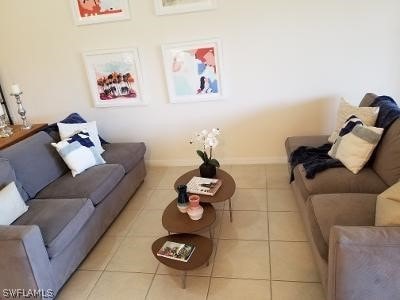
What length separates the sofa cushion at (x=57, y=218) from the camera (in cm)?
192

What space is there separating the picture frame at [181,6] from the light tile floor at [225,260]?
72.3 inches

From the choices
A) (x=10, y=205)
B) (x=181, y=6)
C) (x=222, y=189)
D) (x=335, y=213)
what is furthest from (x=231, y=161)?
(x=10, y=205)

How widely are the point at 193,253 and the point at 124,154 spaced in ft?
4.69

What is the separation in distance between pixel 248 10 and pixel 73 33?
1861mm

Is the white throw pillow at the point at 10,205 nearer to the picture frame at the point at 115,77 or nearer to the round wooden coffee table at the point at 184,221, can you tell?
the round wooden coffee table at the point at 184,221

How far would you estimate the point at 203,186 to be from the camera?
95.4 inches

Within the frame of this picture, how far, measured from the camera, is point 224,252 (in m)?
2.21

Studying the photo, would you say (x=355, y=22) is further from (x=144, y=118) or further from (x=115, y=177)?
(x=115, y=177)

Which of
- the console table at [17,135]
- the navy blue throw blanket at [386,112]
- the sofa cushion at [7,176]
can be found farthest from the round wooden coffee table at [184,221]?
the console table at [17,135]

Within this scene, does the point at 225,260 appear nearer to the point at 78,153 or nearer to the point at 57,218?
the point at 57,218

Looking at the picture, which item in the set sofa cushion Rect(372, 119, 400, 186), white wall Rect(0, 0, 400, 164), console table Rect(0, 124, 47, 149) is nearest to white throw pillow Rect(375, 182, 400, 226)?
sofa cushion Rect(372, 119, 400, 186)

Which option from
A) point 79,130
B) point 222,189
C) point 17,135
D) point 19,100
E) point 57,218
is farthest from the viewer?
point 19,100

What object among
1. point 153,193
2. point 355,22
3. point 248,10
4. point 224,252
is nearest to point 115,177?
point 153,193

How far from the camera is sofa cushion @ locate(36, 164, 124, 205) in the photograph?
242cm
